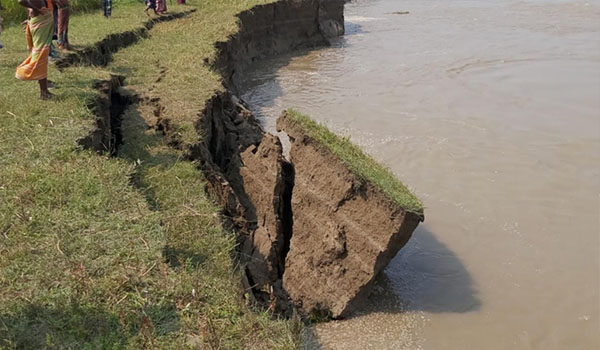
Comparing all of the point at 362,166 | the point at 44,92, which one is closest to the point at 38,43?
the point at 44,92

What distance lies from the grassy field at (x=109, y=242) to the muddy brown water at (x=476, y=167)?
1523 millimetres

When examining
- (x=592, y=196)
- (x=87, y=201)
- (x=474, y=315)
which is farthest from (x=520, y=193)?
(x=87, y=201)

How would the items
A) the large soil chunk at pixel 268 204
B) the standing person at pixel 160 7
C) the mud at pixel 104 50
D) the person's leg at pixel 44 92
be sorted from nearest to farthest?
the large soil chunk at pixel 268 204, the person's leg at pixel 44 92, the mud at pixel 104 50, the standing person at pixel 160 7

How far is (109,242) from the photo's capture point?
401 cm

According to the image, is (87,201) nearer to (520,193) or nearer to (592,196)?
(520,193)

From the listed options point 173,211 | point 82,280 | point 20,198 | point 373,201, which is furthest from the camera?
point 373,201

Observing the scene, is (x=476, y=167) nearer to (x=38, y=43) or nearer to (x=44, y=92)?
(x=44, y=92)

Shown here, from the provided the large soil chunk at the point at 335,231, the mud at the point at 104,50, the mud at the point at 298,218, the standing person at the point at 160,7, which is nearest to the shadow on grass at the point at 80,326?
the mud at the point at 298,218

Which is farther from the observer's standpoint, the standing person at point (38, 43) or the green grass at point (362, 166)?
the standing person at point (38, 43)

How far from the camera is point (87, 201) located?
447cm

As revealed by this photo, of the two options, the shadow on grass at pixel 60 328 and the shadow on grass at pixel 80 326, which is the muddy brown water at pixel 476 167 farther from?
the shadow on grass at pixel 60 328

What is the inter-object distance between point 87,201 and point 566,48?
1680cm

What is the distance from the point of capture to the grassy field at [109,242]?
329 cm

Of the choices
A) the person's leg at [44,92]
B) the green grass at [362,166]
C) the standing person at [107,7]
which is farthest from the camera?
the standing person at [107,7]
